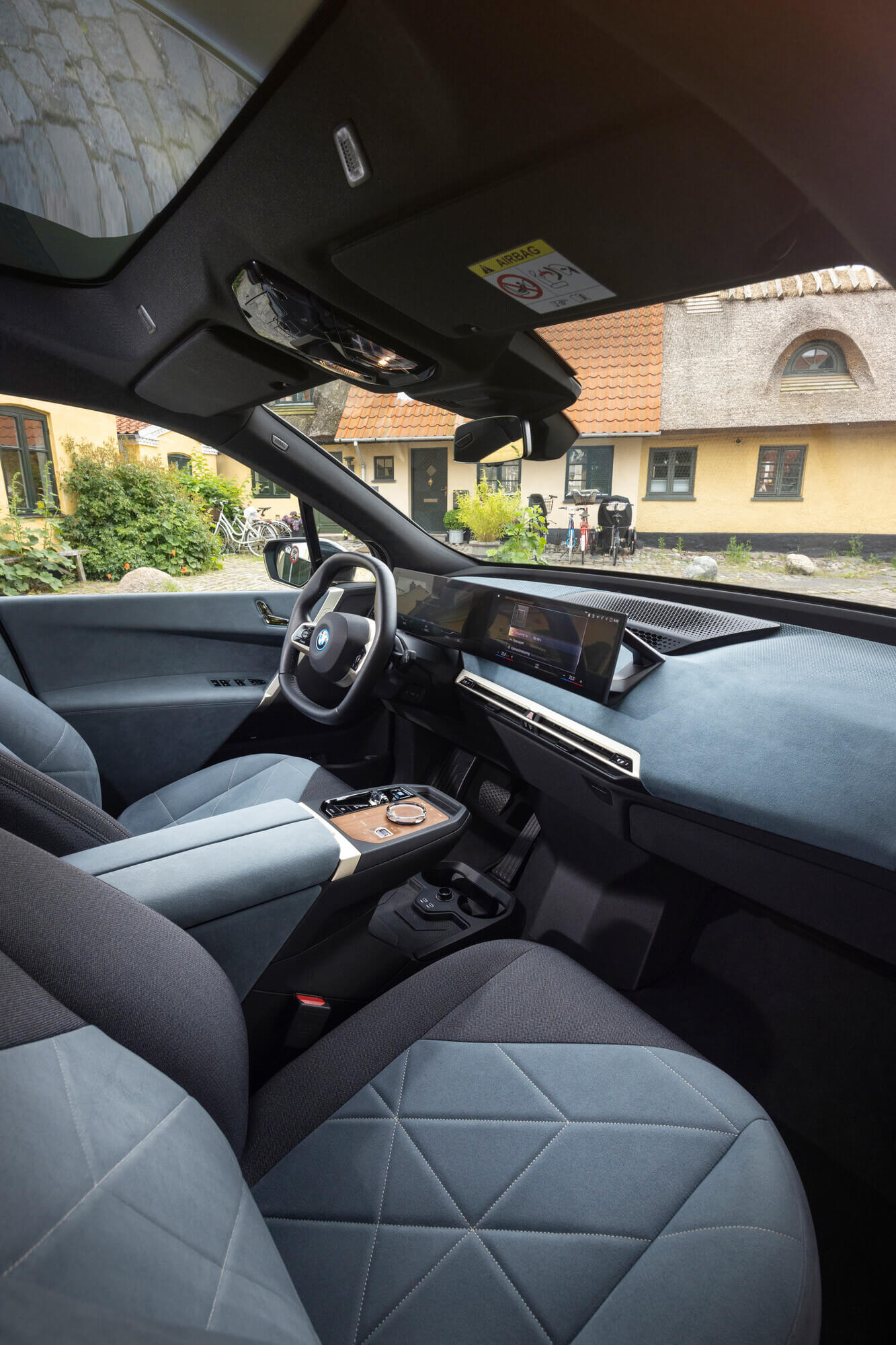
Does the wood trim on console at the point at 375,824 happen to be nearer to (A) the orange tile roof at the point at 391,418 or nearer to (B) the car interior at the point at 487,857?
(B) the car interior at the point at 487,857

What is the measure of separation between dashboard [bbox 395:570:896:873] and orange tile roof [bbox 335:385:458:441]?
0.48 m

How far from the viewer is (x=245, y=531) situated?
268 centimetres

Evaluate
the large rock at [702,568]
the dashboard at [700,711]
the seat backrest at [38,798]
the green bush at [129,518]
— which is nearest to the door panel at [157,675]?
the green bush at [129,518]

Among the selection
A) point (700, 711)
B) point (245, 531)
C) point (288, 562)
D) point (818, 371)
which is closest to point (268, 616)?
→ point (288, 562)

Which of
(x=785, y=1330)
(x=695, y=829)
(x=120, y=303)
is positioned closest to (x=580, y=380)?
(x=695, y=829)

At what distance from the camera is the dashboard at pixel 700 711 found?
1.12m

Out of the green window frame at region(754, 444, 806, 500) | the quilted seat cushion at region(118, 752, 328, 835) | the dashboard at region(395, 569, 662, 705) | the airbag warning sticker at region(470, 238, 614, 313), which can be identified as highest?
the airbag warning sticker at region(470, 238, 614, 313)

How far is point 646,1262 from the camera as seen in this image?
0.78 meters

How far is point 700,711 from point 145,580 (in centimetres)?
214

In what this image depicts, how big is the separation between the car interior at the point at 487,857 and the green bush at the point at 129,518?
0.73ft

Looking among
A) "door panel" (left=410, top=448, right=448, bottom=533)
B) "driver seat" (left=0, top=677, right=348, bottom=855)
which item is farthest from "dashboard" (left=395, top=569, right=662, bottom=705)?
"driver seat" (left=0, top=677, right=348, bottom=855)

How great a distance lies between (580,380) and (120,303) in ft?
4.01

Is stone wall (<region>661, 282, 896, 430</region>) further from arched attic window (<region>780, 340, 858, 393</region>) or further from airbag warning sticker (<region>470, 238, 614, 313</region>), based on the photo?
airbag warning sticker (<region>470, 238, 614, 313</region>)

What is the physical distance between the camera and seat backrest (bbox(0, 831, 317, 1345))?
1.23 ft
